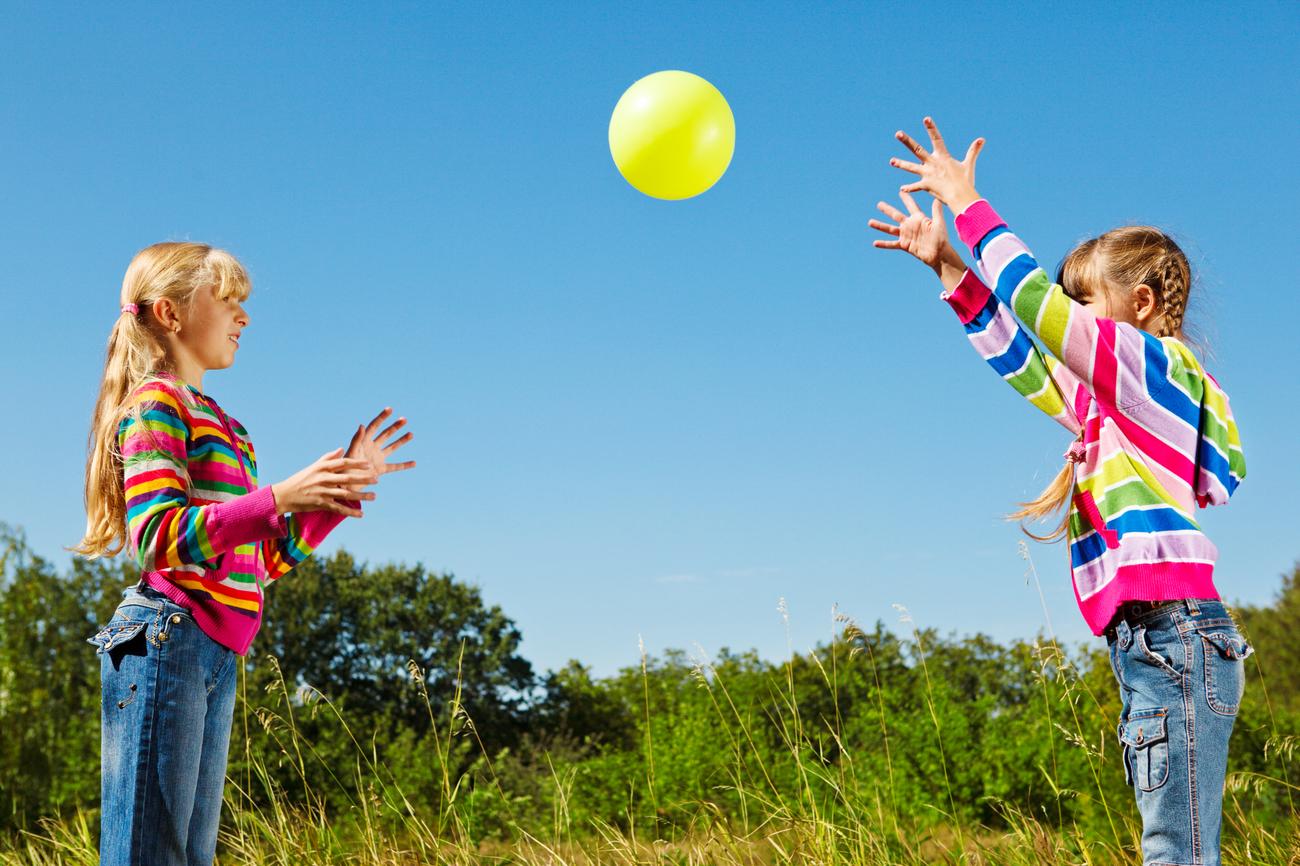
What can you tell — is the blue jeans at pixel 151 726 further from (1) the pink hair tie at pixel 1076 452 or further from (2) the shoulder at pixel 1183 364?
(2) the shoulder at pixel 1183 364

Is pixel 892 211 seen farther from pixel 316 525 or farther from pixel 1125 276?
pixel 316 525

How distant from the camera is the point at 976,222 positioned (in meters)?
2.68

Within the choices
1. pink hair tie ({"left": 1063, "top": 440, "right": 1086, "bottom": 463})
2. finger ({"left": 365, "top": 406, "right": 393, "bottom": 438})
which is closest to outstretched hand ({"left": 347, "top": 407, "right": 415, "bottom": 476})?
finger ({"left": 365, "top": 406, "right": 393, "bottom": 438})

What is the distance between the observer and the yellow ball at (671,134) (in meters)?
3.93

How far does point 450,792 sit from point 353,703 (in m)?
12.7

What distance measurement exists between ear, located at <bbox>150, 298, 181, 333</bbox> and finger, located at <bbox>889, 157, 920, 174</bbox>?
2022 mm

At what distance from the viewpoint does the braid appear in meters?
2.85

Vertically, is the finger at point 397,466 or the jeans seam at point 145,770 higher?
the finger at point 397,466

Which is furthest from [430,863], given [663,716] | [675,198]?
[663,716]

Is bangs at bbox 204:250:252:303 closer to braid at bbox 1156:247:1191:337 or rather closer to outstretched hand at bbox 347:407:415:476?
outstretched hand at bbox 347:407:415:476

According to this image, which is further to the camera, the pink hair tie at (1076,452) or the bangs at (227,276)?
the bangs at (227,276)

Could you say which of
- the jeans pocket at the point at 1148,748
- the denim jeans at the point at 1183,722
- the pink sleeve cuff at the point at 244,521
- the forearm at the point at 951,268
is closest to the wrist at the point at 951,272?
the forearm at the point at 951,268

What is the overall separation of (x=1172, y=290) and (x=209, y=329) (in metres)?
2.67

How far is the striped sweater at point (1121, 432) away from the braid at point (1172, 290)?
195 millimetres
